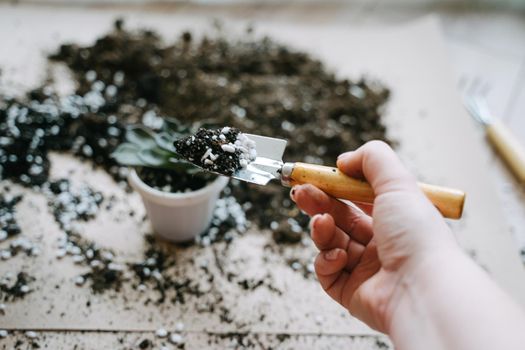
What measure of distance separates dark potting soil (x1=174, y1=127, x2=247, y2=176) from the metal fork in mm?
893

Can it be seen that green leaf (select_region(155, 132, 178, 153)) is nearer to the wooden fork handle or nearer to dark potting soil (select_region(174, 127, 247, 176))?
dark potting soil (select_region(174, 127, 247, 176))

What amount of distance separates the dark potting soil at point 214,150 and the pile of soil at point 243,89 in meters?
0.40

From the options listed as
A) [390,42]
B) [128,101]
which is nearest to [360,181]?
[128,101]

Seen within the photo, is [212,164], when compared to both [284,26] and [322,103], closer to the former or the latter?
[322,103]

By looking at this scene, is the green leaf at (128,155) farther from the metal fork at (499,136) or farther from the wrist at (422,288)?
the metal fork at (499,136)

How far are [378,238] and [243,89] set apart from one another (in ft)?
2.72

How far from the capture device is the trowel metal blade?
33.0 inches

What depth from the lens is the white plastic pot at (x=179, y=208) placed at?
1.04 m

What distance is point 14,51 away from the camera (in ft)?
5.12

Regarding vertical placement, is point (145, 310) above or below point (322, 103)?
below

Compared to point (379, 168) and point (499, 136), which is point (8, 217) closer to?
point (379, 168)

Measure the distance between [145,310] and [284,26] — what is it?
43.5 inches

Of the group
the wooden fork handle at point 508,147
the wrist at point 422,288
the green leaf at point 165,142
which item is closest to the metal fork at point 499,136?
the wooden fork handle at point 508,147

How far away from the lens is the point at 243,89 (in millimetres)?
1498
